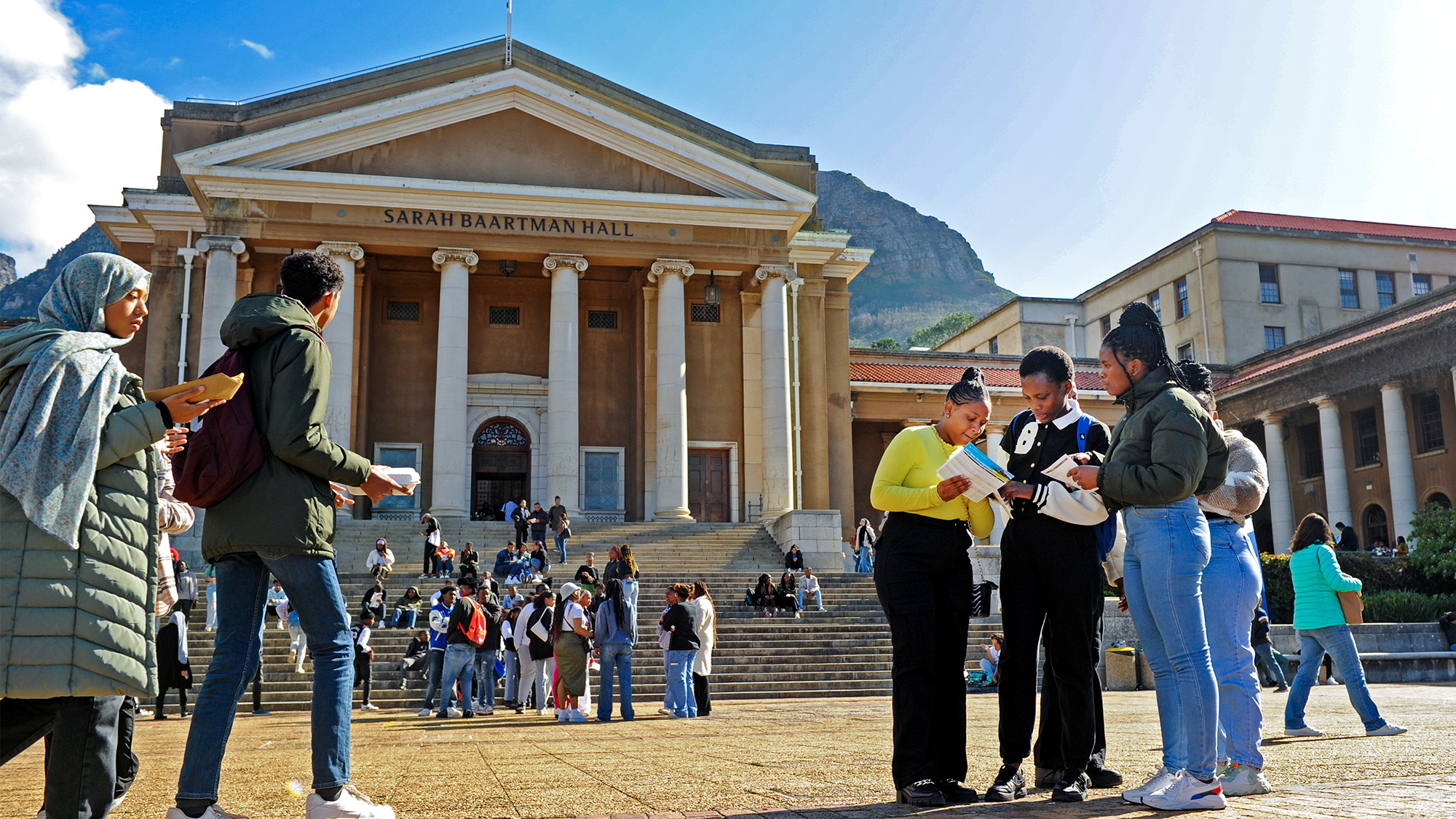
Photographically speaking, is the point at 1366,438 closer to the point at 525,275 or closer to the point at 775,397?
the point at 775,397

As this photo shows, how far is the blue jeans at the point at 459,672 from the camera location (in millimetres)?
14523

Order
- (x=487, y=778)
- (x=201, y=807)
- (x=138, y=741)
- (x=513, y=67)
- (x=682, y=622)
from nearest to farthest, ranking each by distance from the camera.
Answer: (x=201, y=807) < (x=487, y=778) < (x=138, y=741) < (x=682, y=622) < (x=513, y=67)

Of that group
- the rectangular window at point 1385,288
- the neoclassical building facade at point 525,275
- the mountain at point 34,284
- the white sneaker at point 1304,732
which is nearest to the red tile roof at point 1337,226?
the rectangular window at point 1385,288

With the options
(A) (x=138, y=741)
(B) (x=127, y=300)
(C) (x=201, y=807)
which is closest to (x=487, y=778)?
(C) (x=201, y=807)

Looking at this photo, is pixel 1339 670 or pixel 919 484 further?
pixel 1339 670

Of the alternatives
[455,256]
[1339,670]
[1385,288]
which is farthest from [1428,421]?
[1339,670]

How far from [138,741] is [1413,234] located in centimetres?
6320

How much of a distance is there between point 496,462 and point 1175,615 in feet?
98.6

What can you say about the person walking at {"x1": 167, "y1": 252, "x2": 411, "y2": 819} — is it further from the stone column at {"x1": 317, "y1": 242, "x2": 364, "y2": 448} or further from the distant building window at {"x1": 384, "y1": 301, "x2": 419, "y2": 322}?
the distant building window at {"x1": 384, "y1": 301, "x2": 419, "y2": 322}

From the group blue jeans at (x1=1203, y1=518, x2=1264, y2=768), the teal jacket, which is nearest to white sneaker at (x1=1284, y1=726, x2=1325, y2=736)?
the teal jacket

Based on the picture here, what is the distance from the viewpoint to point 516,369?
34.2 m

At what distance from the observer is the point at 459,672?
14.7 meters

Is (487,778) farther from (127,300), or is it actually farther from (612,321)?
(612,321)

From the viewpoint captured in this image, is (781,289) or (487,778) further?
(781,289)
